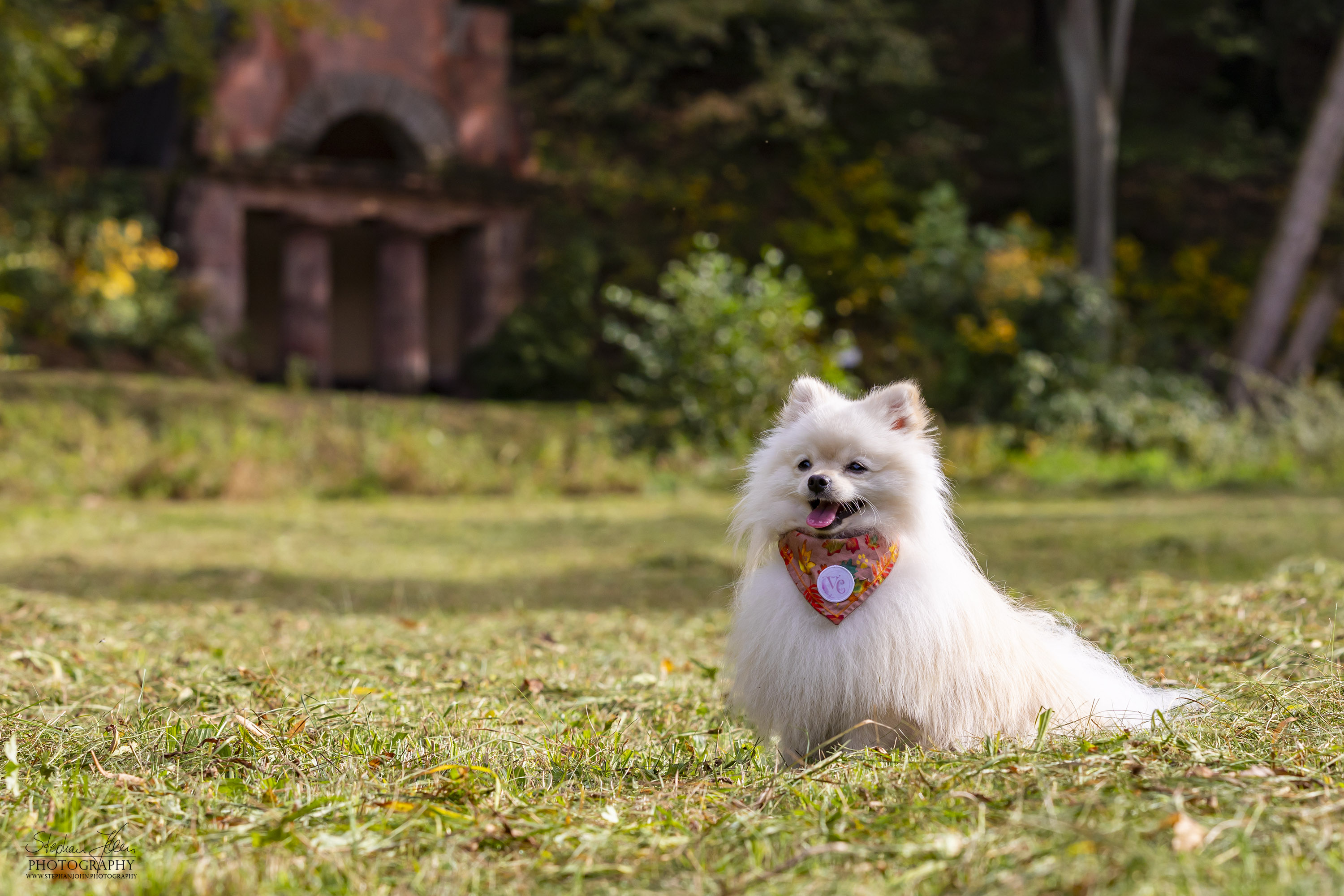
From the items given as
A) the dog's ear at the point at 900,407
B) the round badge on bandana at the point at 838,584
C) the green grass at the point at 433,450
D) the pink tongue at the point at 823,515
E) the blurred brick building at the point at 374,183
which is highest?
the blurred brick building at the point at 374,183

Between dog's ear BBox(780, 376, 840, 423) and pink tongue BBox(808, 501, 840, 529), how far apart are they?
26cm

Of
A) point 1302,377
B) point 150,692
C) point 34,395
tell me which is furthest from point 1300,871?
point 1302,377

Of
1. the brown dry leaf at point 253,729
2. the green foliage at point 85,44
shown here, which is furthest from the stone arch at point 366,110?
the brown dry leaf at point 253,729

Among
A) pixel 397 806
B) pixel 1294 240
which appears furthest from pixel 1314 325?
pixel 397 806

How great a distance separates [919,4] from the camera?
739 inches

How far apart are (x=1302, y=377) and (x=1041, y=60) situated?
8.13 m

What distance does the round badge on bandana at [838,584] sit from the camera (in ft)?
9.01

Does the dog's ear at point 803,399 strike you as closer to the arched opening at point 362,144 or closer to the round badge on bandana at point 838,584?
the round badge on bandana at point 838,584

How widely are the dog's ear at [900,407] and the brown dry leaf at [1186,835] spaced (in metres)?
1.12

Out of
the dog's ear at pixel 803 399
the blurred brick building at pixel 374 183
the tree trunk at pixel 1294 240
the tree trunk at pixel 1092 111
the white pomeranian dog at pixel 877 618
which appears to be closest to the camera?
the white pomeranian dog at pixel 877 618

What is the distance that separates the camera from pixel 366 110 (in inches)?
631

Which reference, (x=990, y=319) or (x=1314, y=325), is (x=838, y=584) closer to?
(x=990, y=319)

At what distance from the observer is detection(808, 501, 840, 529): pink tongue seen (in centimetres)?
280

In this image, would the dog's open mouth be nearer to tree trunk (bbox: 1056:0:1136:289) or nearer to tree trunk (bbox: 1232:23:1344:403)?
tree trunk (bbox: 1056:0:1136:289)
